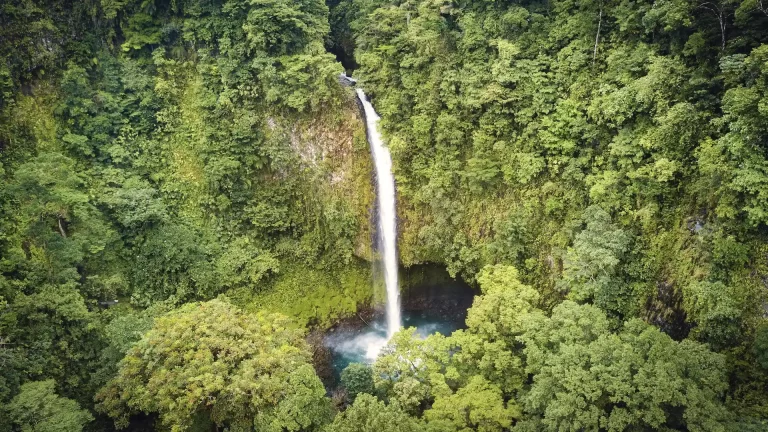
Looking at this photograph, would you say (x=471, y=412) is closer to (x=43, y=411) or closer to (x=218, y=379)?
(x=218, y=379)

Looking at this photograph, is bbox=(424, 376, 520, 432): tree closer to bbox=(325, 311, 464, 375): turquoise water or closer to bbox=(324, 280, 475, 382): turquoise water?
bbox=(325, 311, 464, 375): turquoise water

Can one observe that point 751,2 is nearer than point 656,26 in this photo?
Yes

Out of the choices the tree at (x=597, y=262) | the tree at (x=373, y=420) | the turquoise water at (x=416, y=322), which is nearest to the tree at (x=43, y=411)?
the tree at (x=373, y=420)

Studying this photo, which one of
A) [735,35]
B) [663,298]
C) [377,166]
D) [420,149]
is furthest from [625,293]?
[377,166]

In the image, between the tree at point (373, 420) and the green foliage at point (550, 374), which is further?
the tree at point (373, 420)

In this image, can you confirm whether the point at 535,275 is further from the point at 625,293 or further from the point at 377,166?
the point at 377,166

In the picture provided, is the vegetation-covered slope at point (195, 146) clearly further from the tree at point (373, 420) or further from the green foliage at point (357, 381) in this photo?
the tree at point (373, 420)
